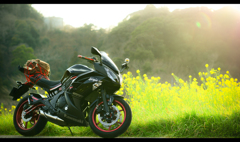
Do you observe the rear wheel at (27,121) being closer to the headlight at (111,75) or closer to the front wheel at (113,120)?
the front wheel at (113,120)

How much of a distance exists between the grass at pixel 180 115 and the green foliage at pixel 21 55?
24.8 metres

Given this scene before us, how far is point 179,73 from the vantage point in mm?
23000

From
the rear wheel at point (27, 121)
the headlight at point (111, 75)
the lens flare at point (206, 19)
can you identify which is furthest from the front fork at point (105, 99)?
the lens flare at point (206, 19)

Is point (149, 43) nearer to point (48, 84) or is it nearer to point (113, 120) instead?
point (48, 84)

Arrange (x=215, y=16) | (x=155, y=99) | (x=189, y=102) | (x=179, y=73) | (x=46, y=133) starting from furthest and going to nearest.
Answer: (x=215, y=16)
(x=179, y=73)
(x=155, y=99)
(x=189, y=102)
(x=46, y=133)

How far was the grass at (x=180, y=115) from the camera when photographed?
3172 millimetres

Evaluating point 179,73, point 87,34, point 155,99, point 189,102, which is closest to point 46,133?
point 155,99

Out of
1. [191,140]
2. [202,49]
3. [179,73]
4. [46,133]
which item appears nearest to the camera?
[191,140]

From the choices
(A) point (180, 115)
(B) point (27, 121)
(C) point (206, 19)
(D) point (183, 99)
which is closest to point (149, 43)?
(C) point (206, 19)

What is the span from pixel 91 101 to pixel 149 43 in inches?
923

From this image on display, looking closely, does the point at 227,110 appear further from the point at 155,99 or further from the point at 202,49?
the point at 202,49

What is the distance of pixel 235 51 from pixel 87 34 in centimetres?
2250

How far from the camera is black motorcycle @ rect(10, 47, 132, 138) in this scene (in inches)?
119

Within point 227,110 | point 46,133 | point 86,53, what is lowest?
point 46,133
